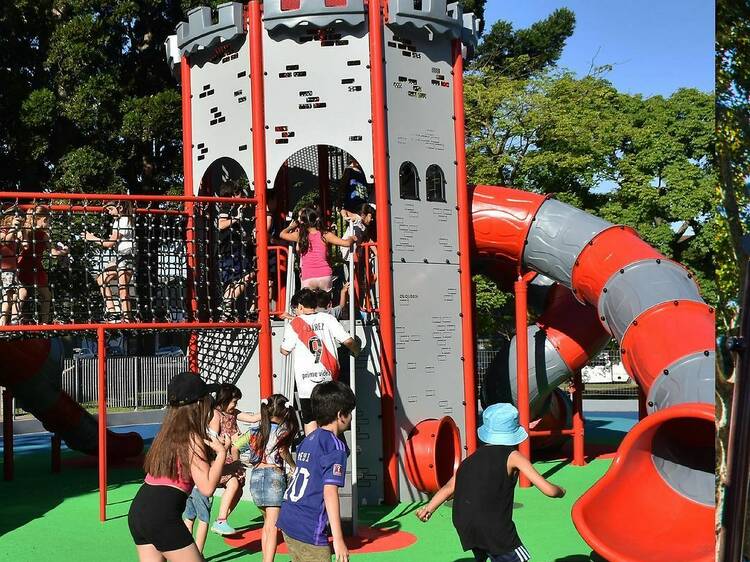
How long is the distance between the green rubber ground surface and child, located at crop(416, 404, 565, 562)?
2.67 meters

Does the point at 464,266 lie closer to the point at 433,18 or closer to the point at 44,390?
the point at 433,18

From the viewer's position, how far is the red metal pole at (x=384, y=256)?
33.1ft

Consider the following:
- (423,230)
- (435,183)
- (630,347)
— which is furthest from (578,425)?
(435,183)

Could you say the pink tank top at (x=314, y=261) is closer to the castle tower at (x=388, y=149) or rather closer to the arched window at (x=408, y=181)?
the castle tower at (x=388, y=149)

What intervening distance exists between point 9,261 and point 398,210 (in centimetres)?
421

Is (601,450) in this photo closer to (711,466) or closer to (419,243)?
(419,243)

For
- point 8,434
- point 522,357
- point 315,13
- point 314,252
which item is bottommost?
point 8,434

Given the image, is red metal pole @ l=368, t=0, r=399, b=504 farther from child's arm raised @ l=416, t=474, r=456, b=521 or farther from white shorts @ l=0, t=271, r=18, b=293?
child's arm raised @ l=416, t=474, r=456, b=521

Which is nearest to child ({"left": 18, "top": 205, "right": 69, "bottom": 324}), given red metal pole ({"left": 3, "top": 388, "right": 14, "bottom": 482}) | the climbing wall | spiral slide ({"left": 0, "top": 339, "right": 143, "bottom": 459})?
red metal pole ({"left": 3, "top": 388, "right": 14, "bottom": 482})

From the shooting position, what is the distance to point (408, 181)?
1077cm

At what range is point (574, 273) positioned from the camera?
1095 cm

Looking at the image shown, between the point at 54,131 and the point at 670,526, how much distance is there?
19214 mm

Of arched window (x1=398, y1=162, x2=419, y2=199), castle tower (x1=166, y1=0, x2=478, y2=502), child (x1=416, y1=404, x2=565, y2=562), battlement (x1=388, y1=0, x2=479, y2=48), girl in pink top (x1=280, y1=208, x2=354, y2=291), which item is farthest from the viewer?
arched window (x1=398, y1=162, x2=419, y2=199)

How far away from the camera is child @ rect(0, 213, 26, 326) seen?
30.1 feet
